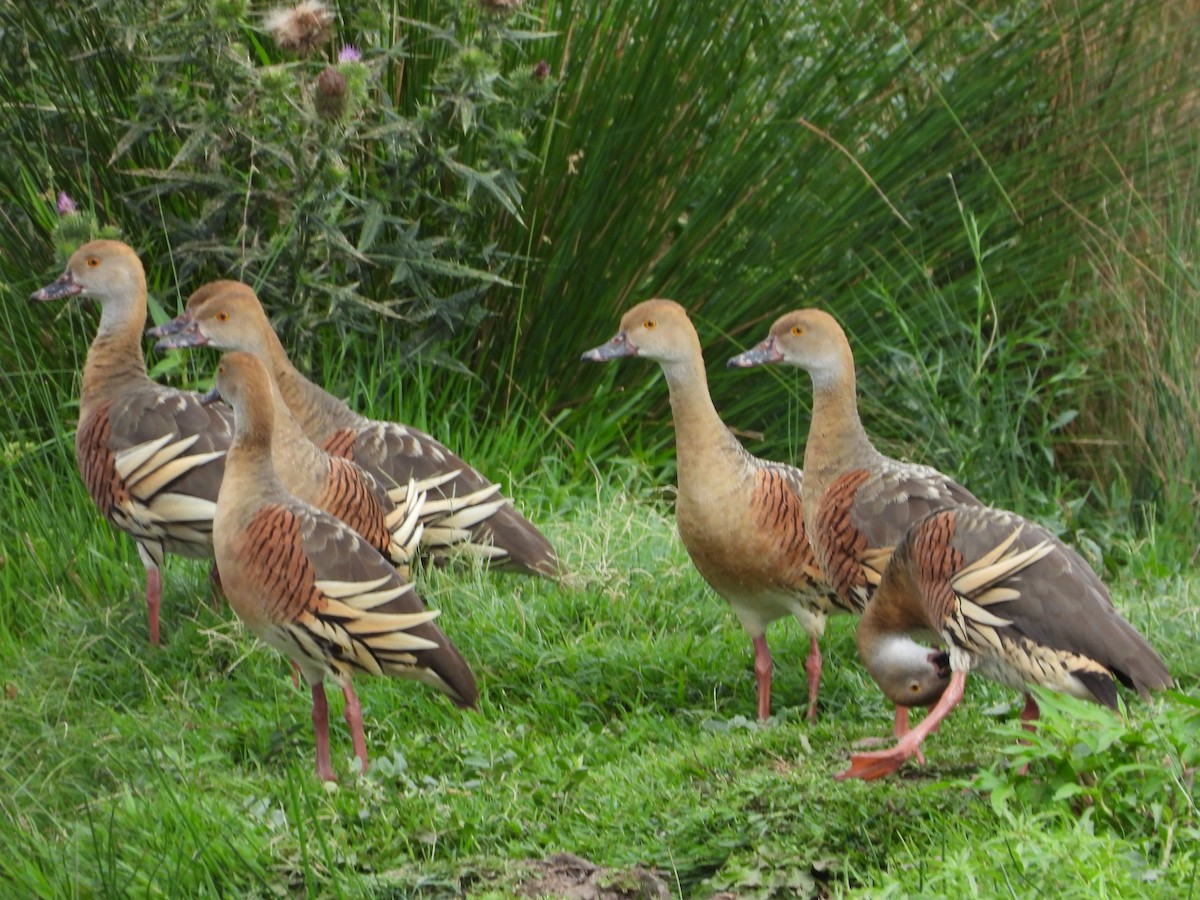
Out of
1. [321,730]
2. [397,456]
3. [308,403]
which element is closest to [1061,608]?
[321,730]

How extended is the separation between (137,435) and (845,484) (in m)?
2.46

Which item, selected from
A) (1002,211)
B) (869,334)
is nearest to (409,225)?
(869,334)

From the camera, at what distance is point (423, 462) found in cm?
612

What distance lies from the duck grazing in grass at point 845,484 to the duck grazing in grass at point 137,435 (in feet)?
6.12

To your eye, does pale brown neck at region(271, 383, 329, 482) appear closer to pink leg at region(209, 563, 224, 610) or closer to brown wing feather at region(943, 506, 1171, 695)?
pink leg at region(209, 563, 224, 610)

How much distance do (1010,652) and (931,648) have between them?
421 mm

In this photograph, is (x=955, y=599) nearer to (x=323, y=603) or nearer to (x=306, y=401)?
(x=323, y=603)

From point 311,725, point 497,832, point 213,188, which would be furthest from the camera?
point 213,188

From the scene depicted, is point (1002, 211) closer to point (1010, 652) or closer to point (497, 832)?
point (1010, 652)

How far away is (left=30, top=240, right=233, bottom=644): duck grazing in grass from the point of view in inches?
229

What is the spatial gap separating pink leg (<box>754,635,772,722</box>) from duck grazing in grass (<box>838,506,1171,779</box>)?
576mm


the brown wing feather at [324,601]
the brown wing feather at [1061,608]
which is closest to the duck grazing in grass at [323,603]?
the brown wing feather at [324,601]

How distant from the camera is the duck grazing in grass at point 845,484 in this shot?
16.6 ft

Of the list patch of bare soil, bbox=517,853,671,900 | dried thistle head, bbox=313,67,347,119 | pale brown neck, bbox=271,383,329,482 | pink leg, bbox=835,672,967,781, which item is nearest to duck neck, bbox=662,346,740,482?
pale brown neck, bbox=271,383,329,482
